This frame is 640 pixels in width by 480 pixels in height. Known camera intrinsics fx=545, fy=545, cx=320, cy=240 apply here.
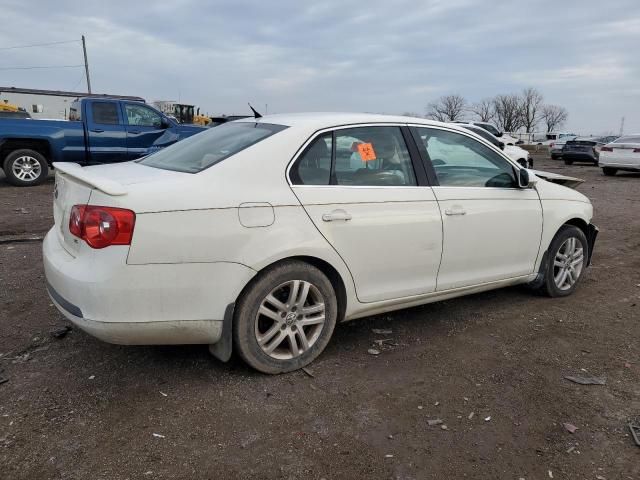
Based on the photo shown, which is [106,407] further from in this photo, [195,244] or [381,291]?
[381,291]

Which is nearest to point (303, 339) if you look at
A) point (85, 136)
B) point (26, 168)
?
point (85, 136)

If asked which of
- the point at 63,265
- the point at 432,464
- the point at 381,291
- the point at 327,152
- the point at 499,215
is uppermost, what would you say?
the point at 327,152

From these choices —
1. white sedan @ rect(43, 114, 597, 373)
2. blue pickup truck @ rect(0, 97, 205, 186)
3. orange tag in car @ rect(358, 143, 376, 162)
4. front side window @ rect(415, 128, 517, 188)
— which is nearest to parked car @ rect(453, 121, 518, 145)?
blue pickup truck @ rect(0, 97, 205, 186)

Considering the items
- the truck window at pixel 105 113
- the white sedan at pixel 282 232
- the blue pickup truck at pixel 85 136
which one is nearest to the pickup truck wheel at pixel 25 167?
→ the blue pickup truck at pixel 85 136

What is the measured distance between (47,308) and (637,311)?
4.94 metres

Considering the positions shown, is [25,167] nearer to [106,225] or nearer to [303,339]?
[106,225]

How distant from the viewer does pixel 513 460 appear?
2.61 metres

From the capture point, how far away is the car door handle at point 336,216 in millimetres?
3344

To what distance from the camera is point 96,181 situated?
293 cm

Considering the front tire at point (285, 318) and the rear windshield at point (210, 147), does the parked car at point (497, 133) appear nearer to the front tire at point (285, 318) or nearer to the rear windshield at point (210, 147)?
the rear windshield at point (210, 147)

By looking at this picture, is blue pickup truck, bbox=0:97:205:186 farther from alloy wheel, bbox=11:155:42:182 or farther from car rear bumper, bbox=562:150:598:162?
car rear bumper, bbox=562:150:598:162

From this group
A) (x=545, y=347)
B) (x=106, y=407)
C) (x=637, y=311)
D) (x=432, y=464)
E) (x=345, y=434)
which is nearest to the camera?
(x=432, y=464)

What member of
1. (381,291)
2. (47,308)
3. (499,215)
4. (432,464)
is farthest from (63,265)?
(499,215)

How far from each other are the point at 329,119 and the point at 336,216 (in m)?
0.72
